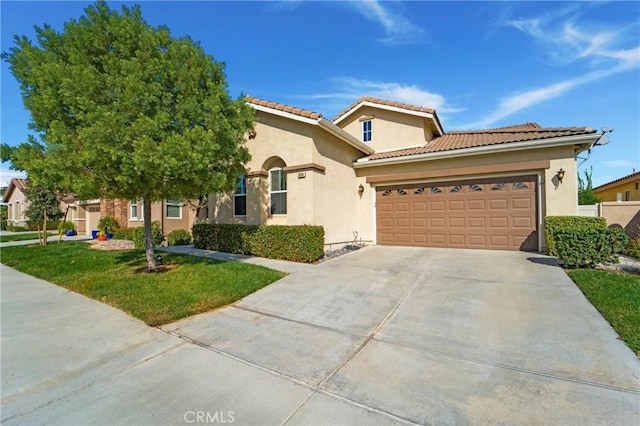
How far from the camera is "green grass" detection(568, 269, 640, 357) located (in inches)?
153

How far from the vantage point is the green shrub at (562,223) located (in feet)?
27.6

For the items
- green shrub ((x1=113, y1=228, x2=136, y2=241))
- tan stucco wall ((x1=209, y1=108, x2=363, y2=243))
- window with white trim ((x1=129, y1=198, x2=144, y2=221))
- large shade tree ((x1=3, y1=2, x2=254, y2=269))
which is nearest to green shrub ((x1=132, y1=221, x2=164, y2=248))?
green shrub ((x1=113, y1=228, x2=136, y2=241))

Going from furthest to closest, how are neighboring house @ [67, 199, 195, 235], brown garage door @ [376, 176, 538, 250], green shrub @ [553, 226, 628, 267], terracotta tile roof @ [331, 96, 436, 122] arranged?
neighboring house @ [67, 199, 195, 235], terracotta tile roof @ [331, 96, 436, 122], brown garage door @ [376, 176, 538, 250], green shrub @ [553, 226, 628, 267]

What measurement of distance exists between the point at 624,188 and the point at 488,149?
1658cm

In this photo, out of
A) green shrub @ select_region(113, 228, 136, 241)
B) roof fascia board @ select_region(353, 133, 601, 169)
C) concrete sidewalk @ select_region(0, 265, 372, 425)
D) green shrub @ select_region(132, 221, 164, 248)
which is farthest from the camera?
green shrub @ select_region(113, 228, 136, 241)

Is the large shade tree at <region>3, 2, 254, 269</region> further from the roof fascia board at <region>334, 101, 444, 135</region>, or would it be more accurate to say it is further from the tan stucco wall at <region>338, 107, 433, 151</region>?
the tan stucco wall at <region>338, 107, 433, 151</region>

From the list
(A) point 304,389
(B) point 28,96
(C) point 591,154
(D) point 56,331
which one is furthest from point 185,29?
(C) point 591,154

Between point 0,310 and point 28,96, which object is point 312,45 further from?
point 0,310

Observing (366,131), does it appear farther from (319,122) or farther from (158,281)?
(158,281)

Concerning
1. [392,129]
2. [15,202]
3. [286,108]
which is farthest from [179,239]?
[15,202]

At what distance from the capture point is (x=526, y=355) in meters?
3.48

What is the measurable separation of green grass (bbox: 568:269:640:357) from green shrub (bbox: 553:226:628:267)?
325mm

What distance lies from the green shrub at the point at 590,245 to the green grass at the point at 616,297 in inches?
12.8

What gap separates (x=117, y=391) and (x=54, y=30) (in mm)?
7949
